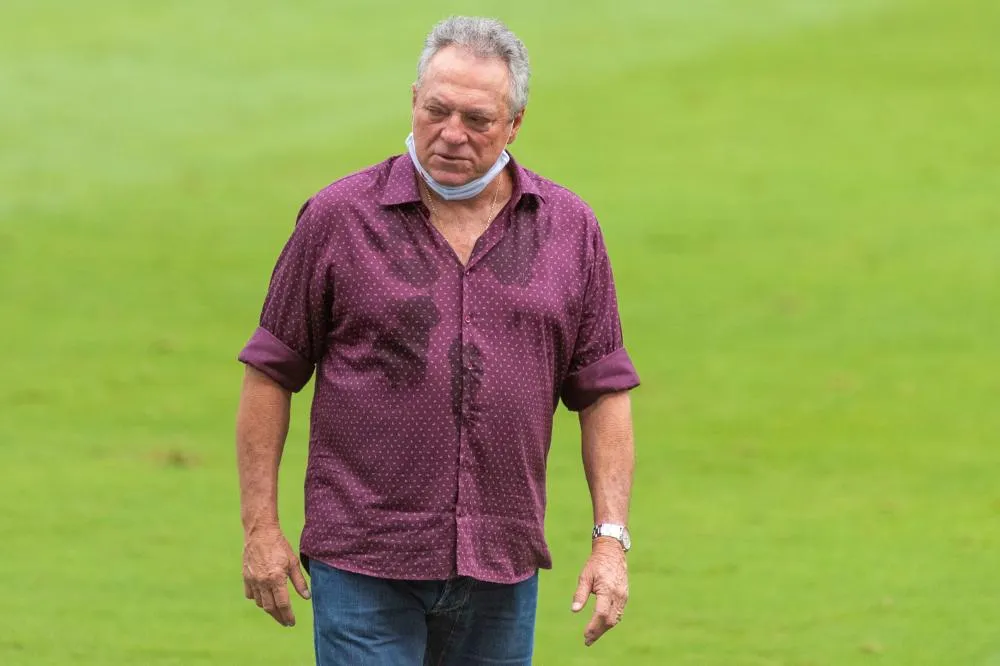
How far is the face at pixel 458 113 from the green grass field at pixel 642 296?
336 centimetres

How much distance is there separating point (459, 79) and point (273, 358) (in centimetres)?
72

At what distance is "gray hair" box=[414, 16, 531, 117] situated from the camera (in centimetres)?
427

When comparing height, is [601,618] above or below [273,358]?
below

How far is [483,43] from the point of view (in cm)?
427

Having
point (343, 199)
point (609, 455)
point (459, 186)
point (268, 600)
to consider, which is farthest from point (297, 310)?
point (609, 455)

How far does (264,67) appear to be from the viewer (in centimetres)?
1775

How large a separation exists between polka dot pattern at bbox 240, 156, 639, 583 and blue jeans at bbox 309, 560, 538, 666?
0.06 m

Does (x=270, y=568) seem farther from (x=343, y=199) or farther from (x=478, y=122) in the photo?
(x=478, y=122)

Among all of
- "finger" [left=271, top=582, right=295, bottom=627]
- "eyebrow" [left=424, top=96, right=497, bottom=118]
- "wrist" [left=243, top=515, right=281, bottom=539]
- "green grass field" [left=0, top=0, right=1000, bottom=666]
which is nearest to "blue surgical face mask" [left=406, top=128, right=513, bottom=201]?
"eyebrow" [left=424, top=96, right=497, bottom=118]

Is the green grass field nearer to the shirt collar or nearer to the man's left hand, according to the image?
the man's left hand

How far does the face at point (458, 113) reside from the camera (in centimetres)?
425

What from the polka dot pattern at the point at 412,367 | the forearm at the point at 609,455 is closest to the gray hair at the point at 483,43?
the polka dot pattern at the point at 412,367

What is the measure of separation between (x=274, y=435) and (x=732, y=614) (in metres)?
3.89

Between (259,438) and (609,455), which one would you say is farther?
(609,455)
